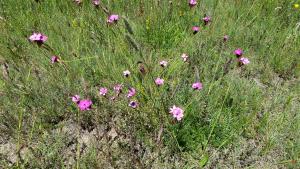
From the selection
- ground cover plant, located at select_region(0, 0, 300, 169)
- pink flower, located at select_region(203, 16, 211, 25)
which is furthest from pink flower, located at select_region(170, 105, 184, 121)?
pink flower, located at select_region(203, 16, 211, 25)

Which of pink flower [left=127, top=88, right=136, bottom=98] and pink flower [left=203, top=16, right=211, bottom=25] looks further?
pink flower [left=203, top=16, right=211, bottom=25]

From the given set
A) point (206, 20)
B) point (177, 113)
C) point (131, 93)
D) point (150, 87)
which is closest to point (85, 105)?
point (131, 93)

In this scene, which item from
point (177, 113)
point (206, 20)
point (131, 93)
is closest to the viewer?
point (177, 113)

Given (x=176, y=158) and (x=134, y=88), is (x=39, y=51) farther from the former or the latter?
(x=176, y=158)

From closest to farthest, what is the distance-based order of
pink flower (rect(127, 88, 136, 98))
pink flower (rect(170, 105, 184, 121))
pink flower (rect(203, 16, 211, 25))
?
pink flower (rect(170, 105, 184, 121)) < pink flower (rect(127, 88, 136, 98)) < pink flower (rect(203, 16, 211, 25))

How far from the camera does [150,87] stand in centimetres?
201

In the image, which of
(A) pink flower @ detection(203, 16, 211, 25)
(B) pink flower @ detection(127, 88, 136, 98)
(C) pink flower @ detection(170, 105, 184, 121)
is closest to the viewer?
(C) pink flower @ detection(170, 105, 184, 121)

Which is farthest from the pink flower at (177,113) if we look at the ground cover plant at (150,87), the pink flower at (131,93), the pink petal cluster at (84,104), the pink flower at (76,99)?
the pink flower at (76,99)

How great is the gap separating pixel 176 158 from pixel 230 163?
1.17 ft

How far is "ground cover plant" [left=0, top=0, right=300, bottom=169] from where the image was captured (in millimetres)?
1991

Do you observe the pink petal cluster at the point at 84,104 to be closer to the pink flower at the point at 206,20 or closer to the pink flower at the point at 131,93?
the pink flower at the point at 131,93

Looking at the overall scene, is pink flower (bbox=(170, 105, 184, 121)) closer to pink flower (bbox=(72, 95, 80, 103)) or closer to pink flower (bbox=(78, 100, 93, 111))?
pink flower (bbox=(78, 100, 93, 111))

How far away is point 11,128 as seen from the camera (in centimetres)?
210

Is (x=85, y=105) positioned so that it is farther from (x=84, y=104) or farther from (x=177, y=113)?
Answer: (x=177, y=113)
